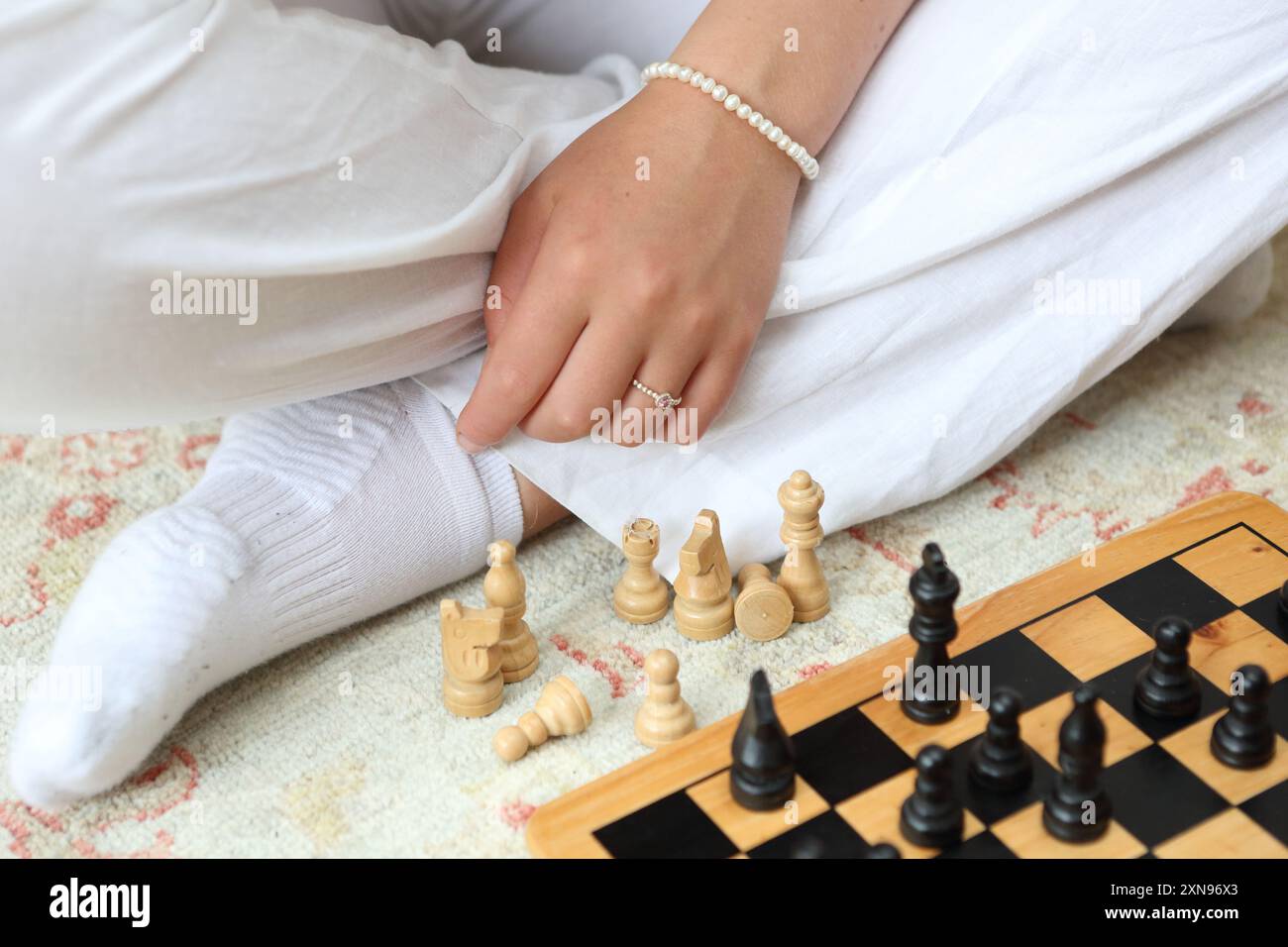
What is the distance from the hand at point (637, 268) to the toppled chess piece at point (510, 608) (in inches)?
3.8

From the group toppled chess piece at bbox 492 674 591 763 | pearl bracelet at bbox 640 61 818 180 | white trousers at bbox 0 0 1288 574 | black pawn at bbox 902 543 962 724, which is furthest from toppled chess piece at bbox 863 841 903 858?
pearl bracelet at bbox 640 61 818 180

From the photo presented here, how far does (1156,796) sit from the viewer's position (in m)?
0.78

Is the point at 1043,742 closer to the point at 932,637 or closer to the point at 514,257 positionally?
the point at 932,637

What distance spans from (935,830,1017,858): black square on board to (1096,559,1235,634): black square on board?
0.72ft

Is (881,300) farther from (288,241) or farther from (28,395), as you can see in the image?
(28,395)

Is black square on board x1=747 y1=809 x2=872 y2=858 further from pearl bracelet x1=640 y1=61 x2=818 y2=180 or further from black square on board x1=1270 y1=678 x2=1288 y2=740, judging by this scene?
pearl bracelet x1=640 y1=61 x2=818 y2=180

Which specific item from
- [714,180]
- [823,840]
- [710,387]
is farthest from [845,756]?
[714,180]

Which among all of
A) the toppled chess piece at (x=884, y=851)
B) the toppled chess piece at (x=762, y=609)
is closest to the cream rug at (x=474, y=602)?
the toppled chess piece at (x=762, y=609)

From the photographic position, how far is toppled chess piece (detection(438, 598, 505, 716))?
89 centimetres

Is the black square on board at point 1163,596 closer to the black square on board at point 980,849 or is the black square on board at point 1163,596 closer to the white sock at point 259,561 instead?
the black square on board at point 980,849

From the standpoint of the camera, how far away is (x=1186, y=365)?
1.28 meters

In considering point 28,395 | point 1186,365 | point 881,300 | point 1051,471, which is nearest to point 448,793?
point 28,395

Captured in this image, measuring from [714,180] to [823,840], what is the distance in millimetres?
441
